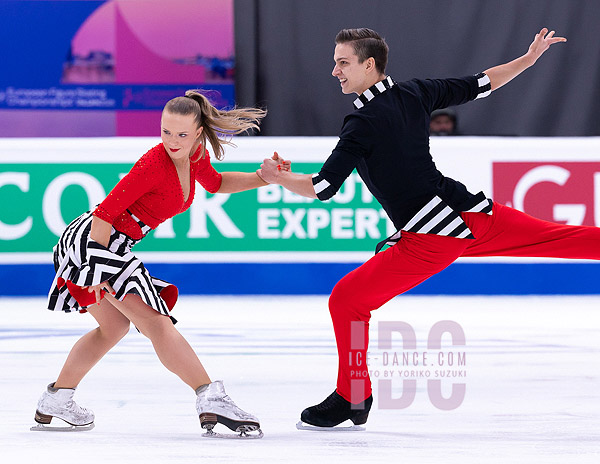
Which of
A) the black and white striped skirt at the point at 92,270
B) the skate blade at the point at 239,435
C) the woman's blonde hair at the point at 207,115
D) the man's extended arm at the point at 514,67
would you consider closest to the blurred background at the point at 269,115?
the man's extended arm at the point at 514,67

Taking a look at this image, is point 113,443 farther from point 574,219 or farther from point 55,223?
point 574,219

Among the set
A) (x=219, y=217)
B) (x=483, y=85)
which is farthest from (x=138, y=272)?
(x=219, y=217)

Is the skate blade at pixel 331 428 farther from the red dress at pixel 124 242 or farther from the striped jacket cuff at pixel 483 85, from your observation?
the striped jacket cuff at pixel 483 85

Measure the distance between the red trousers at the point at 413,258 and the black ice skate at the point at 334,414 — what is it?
0.02 metres

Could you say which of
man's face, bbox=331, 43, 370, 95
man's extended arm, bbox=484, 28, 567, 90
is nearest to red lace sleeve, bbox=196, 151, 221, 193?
man's face, bbox=331, 43, 370, 95

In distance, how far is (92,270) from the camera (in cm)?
262

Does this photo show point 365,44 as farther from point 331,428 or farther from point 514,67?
point 331,428

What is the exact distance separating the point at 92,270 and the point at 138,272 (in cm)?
13

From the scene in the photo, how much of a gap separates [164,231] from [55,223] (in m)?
0.71

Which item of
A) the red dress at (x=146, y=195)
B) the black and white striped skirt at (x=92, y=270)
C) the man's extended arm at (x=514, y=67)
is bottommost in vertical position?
the black and white striped skirt at (x=92, y=270)

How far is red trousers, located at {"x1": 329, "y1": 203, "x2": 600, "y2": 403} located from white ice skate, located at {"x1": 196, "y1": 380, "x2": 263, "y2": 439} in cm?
33

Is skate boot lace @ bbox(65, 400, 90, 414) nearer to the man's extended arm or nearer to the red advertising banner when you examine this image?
the man's extended arm

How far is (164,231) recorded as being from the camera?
6062mm

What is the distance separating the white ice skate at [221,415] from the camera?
2664mm
